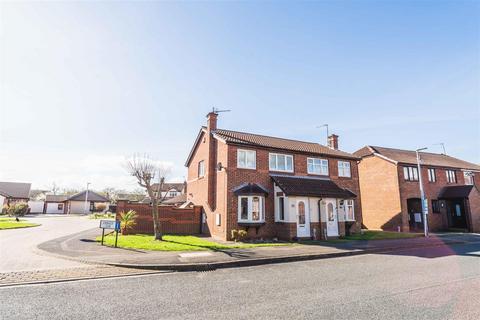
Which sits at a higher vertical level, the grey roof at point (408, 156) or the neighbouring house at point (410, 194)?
the grey roof at point (408, 156)

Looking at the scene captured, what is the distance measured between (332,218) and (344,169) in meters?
5.42

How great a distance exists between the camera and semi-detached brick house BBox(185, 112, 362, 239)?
17.6m

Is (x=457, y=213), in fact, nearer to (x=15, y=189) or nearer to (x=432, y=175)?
(x=432, y=175)

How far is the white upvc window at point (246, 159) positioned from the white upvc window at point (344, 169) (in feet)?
27.9

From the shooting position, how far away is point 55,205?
205ft

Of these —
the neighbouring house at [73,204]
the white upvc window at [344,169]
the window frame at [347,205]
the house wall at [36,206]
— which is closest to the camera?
the window frame at [347,205]

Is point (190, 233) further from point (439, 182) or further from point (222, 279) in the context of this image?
point (439, 182)

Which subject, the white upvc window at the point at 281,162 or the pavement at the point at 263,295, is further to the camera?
the white upvc window at the point at 281,162

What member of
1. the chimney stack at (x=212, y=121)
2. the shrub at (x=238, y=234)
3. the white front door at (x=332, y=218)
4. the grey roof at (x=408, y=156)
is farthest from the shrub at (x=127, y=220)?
the grey roof at (x=408, y=156)

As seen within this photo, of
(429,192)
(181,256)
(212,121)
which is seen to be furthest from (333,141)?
(181,256)

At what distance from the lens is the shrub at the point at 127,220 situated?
61.3 ft

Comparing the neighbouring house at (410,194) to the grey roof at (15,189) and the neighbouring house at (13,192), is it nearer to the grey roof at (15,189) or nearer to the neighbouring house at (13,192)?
the neighbouring house at (13,192)

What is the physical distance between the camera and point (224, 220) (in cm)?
1733

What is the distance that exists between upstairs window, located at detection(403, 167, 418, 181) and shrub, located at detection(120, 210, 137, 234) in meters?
25.4
